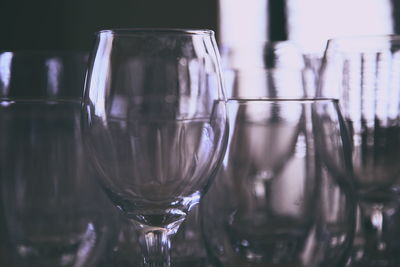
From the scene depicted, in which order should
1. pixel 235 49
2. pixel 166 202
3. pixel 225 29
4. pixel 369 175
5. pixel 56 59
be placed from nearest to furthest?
pixel 166 202 → pixel 369 175 → pixel 56 59 → pixel 235 49 → pixel 225 29

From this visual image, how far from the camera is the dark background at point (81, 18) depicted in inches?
68.8

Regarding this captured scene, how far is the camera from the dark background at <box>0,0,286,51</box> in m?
1.75

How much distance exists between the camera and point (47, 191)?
0.45 metres

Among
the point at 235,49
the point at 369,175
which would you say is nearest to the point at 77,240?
the point at 369,175

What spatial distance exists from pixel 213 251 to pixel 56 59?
1.42 feet

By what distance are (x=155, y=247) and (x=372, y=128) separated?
0.78 feet

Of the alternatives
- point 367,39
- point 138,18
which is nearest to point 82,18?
point 138,18

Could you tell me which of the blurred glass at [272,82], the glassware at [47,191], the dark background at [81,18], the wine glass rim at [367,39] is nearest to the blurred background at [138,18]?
the dark background at [81,18]

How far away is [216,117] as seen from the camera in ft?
1.25

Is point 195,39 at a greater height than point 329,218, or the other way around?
point 195,39

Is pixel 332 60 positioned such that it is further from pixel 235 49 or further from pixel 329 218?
pixel 235 49

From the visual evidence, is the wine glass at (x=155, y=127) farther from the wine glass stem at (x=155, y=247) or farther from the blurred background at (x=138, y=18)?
the blurred background at (x=138, y=18)

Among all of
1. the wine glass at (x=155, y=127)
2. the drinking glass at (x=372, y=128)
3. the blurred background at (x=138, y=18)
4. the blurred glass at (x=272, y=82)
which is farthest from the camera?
the blurred background at (x=138, y=18)

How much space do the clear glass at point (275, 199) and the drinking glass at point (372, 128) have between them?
0.42ft
